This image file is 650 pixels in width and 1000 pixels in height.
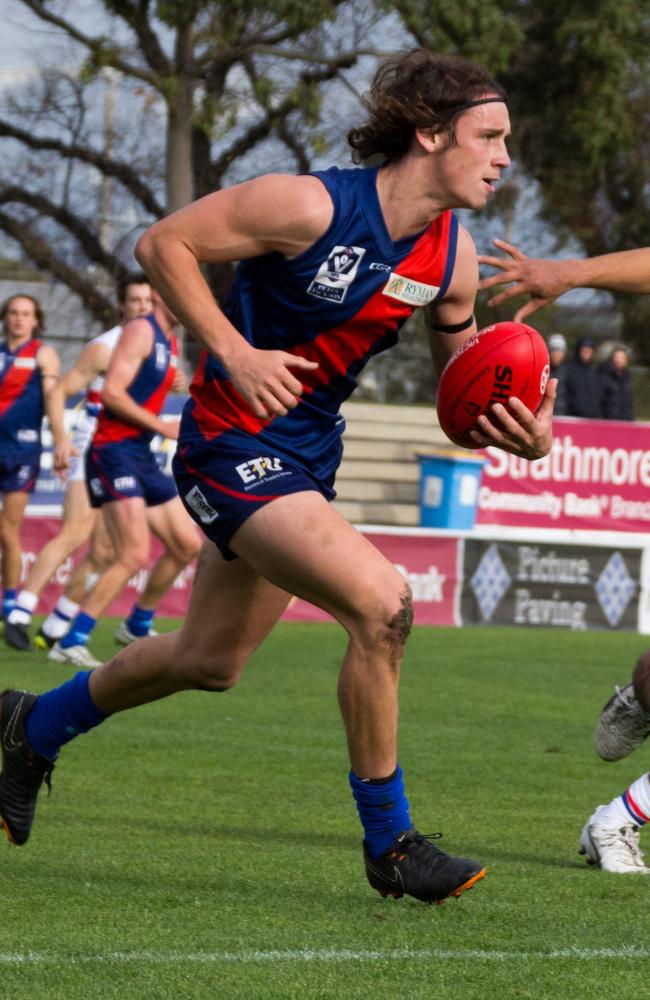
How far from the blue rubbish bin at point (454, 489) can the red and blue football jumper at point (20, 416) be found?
596cm

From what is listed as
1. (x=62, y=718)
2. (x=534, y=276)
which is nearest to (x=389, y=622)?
(x=534, y=276)

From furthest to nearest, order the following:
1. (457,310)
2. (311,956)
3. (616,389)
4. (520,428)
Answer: (616,389) < (457,310) < (520,428) < (311,956)

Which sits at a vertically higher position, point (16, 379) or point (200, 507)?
point (16, 379)

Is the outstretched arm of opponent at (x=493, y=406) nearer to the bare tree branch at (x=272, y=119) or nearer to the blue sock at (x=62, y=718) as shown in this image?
the blue sock at (x=62, y=718)

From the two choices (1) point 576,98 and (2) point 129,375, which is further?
(1) point 576,98

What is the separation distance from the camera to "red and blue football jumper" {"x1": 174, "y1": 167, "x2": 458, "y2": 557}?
475cm

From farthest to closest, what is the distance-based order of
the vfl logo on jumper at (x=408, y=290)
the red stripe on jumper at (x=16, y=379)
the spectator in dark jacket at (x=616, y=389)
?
the spectator in dark jacket at (x=616, y=389)
the red stripe on jumper at (x=16, y=379)
the vfl logo on jumper at (x=408, y=290)

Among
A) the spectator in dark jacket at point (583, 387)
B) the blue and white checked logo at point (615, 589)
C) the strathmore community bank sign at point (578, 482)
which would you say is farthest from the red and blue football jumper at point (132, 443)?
the spectator in dark jacket at point (583, 387)

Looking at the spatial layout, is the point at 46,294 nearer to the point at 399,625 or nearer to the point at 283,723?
the point at 283,723

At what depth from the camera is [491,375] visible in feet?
16.2

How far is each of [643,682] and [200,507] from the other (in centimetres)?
150

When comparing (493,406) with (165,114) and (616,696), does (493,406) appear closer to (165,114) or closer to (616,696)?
(616,696)

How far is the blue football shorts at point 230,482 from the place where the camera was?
470 centimetres

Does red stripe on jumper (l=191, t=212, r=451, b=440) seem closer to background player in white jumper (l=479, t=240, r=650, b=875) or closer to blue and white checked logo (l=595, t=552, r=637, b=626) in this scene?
background player in white jumper (l=479, t=240, r=650, b=875)
